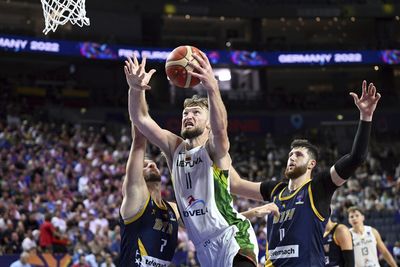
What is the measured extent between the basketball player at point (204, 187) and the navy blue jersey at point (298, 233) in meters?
0.94

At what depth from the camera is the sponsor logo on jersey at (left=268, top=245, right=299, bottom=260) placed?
23.5ft

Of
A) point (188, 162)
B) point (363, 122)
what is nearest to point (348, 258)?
point (363, 122)

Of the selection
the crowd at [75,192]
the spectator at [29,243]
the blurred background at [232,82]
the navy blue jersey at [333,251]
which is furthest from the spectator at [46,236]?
the navy blue jersey at [333,251]

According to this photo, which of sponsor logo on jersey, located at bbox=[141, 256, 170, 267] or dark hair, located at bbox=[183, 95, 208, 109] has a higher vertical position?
dark hair, located at bbox=[183, 95, 208, 109]

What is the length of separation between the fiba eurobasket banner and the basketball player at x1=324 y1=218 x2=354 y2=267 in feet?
75.9

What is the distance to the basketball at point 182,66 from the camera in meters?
6.41

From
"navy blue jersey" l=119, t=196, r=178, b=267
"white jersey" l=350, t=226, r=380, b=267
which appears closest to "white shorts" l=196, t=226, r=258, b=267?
"navy blue jersey" l=119, t=196, r=178, b=267

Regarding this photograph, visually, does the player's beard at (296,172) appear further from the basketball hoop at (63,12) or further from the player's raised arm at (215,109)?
the basketball hoop at (63,12)

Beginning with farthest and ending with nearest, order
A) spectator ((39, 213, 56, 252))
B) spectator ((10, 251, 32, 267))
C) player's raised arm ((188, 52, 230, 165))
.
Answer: spectator ((39, 213, 56, 252)), spectator ((10, 251, 32, 267)), player's raised arm ((188, 52, 230, 165))

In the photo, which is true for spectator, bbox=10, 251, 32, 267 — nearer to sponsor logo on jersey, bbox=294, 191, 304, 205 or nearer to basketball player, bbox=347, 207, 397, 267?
basketball player, bbox=347, 207, 397, 267

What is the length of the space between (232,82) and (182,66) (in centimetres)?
3687

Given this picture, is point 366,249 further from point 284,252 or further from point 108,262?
point 108,262

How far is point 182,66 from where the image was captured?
6.43 m

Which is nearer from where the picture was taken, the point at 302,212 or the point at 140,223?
the point at 140,223
